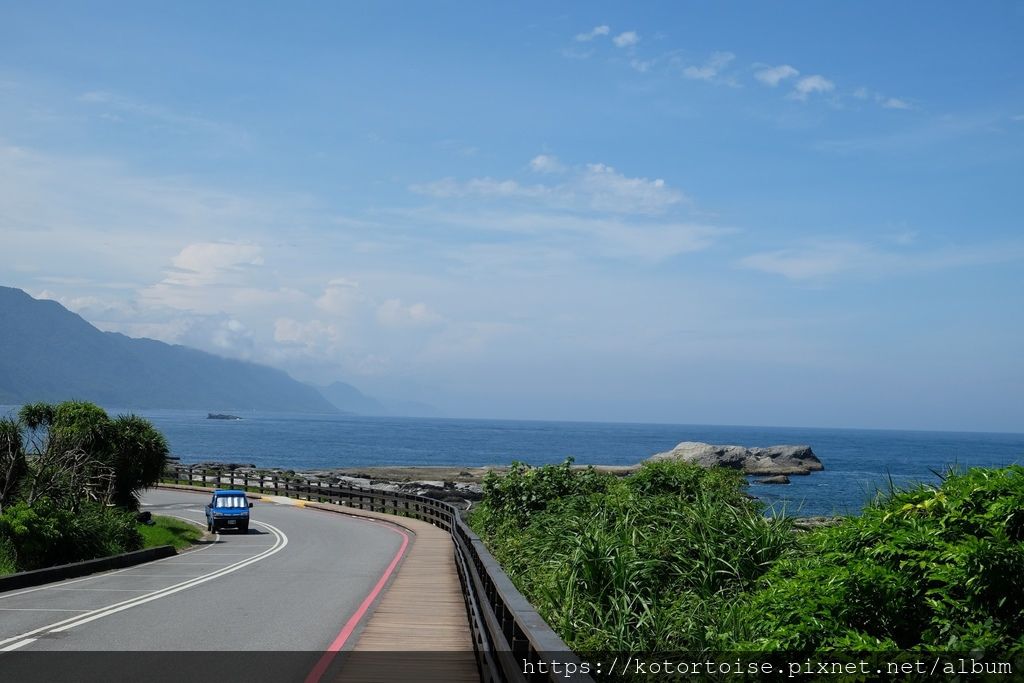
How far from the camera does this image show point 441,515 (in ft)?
121

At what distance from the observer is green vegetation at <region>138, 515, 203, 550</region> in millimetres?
29734

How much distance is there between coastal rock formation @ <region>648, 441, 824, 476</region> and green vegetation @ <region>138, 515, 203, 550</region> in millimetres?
69524

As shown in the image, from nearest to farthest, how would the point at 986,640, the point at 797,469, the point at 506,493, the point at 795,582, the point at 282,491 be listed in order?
the point at 986,640, the point at 795,582, the point at 506,493, the point at 282,491, the point at 797,469

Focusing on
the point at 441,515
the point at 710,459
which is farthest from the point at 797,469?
the point at 441,515

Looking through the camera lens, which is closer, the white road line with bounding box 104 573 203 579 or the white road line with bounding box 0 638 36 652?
the white road line with bounding box 0 638 36 652

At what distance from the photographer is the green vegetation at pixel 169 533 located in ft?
97.6

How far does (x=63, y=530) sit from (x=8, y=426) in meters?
6.20

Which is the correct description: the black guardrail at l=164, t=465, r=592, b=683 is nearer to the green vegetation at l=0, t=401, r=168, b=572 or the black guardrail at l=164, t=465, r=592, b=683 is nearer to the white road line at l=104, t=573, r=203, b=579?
the white road line at l=104, t=573, r=203, b=579

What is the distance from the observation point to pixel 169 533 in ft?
105

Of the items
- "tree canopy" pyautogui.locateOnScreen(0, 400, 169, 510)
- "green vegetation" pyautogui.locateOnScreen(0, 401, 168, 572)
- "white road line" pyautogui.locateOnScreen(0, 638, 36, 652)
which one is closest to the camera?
"white road line" pyautogui.locateOnScreen(0, 638, 36, 652)

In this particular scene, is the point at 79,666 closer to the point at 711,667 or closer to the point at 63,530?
the point at 711,667

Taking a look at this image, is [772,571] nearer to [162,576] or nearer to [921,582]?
[921,582]

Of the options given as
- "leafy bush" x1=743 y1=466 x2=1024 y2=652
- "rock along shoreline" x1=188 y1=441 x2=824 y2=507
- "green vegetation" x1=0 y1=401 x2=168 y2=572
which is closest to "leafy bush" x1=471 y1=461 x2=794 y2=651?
"leafy bush" x1=743 y1=466 x2=1024 y2=652

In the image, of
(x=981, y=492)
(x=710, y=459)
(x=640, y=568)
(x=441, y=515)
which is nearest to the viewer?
(x=981, y=492)
